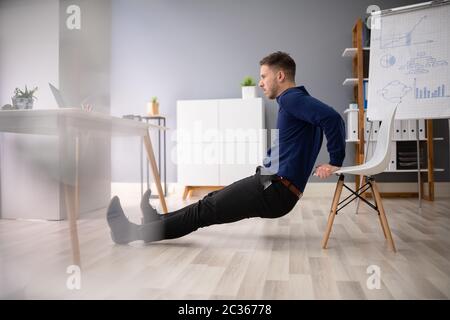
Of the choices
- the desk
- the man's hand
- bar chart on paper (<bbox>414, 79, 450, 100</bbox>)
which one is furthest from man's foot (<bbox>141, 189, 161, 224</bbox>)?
bar chart on paper (<bbox>414, 79, 450, 100</bbox>)

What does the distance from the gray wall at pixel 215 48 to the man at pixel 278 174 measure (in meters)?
2.54

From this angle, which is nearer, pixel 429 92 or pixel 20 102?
pixel 20 102

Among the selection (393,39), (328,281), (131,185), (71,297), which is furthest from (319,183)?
(71,297)

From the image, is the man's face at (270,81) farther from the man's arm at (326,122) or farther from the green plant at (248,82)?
the green plant at (248,82)

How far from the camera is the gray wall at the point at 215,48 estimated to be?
4.24 metres

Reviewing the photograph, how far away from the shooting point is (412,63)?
121 inches

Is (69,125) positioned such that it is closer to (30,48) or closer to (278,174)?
(278,174)

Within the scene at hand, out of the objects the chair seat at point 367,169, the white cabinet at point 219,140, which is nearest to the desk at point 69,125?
the chair seat at point 367,169

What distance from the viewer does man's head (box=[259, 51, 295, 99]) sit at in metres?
1.84

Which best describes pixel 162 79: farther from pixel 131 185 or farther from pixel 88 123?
pixel 88 123

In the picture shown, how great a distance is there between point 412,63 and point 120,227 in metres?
2.59

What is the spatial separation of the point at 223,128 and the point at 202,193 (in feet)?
2.59

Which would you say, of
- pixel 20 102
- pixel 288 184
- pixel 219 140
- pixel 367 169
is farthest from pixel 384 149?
pixel 219 140

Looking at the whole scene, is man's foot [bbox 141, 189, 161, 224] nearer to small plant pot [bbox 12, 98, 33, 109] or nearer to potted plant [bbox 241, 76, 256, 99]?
small plant pot [bbox 12, 98, 33, 109]
